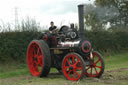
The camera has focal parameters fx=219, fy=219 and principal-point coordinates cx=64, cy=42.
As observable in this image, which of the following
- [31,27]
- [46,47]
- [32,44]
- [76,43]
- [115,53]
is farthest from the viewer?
[115,53]

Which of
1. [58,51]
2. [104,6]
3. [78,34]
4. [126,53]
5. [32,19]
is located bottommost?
[126,53]

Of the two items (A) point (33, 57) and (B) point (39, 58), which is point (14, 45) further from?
(B) point (39, 58)

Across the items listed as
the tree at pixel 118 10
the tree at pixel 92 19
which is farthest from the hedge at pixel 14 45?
the tree at pixel 118 10

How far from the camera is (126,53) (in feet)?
56.0

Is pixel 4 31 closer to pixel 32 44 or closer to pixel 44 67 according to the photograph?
pixel 32 44

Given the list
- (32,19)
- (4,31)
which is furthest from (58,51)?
(32,19)

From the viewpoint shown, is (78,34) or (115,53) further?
(115,53)

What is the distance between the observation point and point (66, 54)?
24.2 ft

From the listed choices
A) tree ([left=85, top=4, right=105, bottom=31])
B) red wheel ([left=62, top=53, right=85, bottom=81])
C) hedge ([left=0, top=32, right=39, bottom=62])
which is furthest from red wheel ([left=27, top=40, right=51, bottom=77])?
tree ([left=85, top=4, right=105, bottom=31])

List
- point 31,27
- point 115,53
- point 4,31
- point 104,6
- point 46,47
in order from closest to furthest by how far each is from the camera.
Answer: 1. point 46,47
2. point 4,31
3. point 31,27
4. point 115,53
5. point 104,6

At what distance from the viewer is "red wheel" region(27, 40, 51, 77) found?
7.15 metres

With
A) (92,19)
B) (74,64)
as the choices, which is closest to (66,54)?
(74,64)

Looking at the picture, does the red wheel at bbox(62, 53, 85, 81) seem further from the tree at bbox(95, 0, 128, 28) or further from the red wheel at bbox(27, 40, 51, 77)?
the tree at bbox(95, 0, 128, 28)

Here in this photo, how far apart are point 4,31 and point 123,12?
1582 cm
